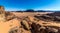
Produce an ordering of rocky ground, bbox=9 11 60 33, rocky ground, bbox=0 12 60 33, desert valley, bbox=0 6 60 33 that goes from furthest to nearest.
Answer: desert valley, bbox=0 6 60 33 → rocky ground, bbox=0 12 60 33 → rocky ground, bbox=9 11 60 33

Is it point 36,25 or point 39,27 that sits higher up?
point 39,27

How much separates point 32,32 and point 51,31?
→ 4602mm

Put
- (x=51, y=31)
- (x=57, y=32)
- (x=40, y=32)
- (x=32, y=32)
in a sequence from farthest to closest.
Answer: (x=32, y=32), (x=40, y=32), (x=51, y=31), (x=57, y=32)

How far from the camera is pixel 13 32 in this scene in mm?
10273

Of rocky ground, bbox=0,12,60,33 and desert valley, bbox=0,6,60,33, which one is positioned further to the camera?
desert valley, bbox=0,6,60,33

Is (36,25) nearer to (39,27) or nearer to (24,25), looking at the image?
(24,25)

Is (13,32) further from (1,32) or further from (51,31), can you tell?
(51,31)

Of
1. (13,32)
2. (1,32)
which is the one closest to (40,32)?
(13,32)

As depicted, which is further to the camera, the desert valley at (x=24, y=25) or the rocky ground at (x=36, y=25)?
the desert valley at (x=24, y=25)

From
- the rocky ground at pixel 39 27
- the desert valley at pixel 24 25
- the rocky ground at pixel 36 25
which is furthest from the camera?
the desert valley at pixel 24 25

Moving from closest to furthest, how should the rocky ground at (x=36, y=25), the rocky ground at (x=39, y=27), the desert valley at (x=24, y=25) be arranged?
the rocky ground at (x=39, y=27) < the rocky ground at (x=36, y=25) < the desert valley at (x=24, y=25)

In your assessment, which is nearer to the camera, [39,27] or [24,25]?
[39,27]

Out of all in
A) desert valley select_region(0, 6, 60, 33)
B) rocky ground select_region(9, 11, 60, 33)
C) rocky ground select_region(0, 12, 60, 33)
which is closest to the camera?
rocky ground select_region(9, 11, 60, 33)

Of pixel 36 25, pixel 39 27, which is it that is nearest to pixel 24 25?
pixel 36 25
